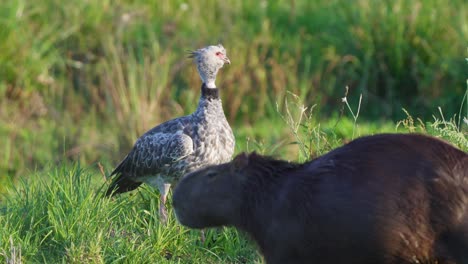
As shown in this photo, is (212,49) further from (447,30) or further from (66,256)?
(447,30)

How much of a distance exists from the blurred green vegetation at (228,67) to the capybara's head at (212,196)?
5420 millimetres

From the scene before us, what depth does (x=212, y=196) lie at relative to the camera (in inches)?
159

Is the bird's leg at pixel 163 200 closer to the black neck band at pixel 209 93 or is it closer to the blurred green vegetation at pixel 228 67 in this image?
the black neck band at pixel 209 93

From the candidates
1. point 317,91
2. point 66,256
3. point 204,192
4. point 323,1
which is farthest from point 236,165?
point 323,1

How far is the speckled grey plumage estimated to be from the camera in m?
6.23

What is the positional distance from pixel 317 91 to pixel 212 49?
394 cm

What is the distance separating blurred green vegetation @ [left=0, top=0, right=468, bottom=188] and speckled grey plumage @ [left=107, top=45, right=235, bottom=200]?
9.97 feet

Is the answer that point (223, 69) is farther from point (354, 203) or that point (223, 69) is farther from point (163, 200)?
point (354, 203)

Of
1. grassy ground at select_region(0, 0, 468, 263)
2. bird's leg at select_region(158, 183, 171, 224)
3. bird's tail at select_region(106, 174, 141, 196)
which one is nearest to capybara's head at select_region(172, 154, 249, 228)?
bird's leg at select_region(158, 183, 171, 224)

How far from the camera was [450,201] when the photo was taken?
372cm

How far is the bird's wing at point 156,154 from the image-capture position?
624cm

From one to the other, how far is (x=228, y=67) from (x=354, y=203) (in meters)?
6.66

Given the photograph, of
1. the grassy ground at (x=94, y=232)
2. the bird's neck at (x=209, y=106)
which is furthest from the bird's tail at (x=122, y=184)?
the bird's neck at (x=209, y=106)

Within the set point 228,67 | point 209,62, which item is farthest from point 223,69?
point 209,62
